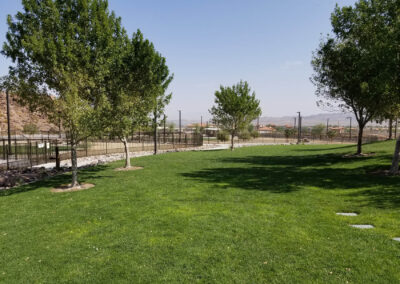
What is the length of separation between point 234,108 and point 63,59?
2686 cm

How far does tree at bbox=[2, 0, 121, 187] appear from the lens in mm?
12500

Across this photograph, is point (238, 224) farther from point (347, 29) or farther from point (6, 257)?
point (347, 29)

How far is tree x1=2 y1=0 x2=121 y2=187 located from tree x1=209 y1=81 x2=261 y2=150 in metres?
25.0

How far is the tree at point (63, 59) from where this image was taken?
492 inches

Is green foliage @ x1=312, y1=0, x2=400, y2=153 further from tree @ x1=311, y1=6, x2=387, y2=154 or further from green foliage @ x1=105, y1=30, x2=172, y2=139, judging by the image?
green foliage @ x1=105, y1=30, x2=172, y2=139

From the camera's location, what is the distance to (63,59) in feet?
42.1

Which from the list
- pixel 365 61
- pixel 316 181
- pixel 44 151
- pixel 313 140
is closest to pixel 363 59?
pixel 365 61

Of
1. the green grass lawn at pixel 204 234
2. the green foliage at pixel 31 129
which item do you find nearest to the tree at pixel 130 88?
the green grass lawn at pixel 204 234

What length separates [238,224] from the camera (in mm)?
7957

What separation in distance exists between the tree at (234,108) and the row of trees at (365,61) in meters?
13.7

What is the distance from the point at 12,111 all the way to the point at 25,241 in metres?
112

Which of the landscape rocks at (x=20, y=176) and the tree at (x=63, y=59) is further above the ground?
the tree at (x=63, y=59)

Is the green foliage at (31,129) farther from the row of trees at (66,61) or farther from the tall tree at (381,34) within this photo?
the tall tree at (381,34)

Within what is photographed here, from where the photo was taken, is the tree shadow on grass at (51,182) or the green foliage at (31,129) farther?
the green foliage at (31,129)
